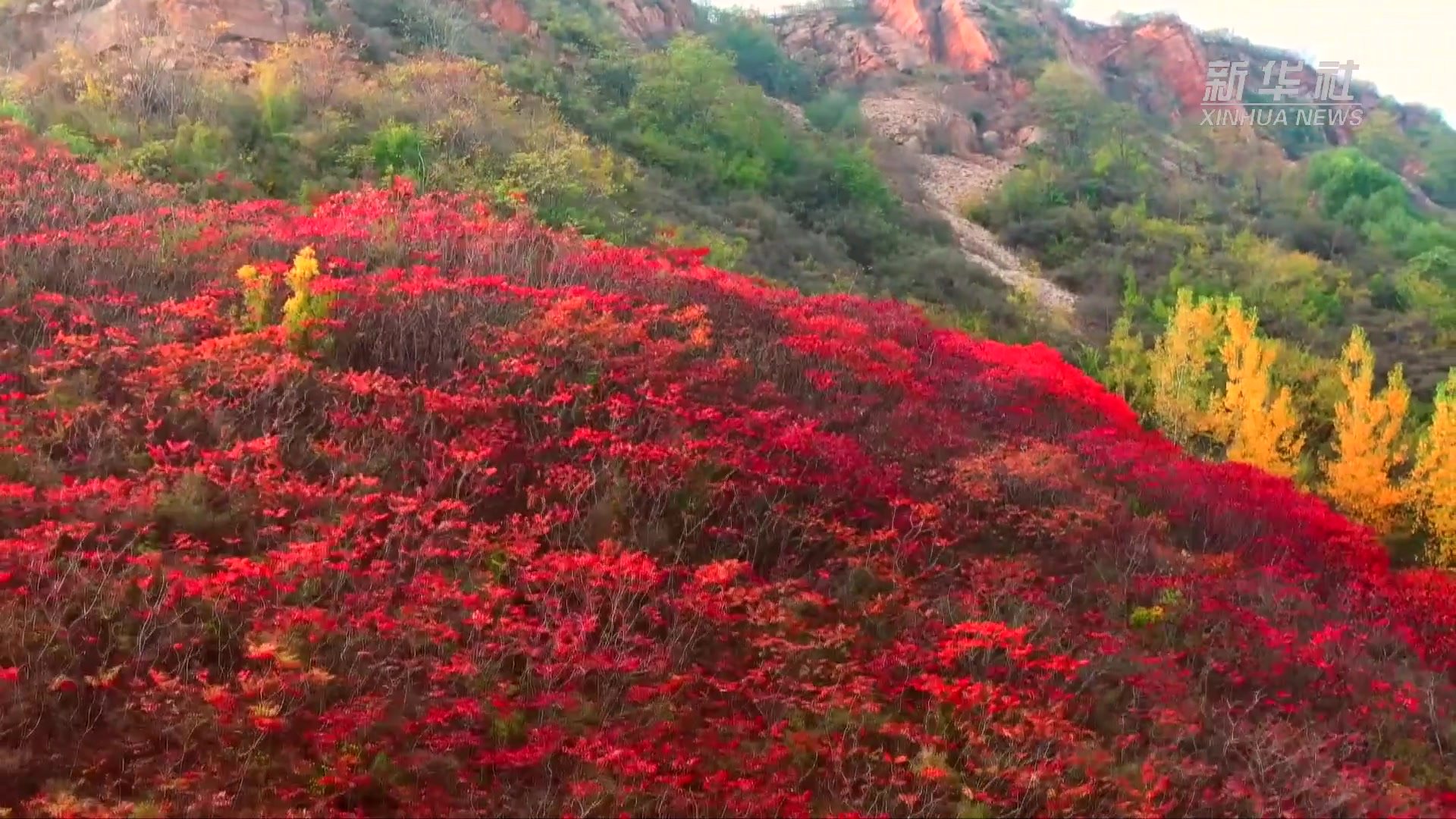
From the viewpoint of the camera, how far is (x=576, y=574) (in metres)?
6.31

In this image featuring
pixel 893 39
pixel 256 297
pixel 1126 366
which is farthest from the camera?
pixel 893 39

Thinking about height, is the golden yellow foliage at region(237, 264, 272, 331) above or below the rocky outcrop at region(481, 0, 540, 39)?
below

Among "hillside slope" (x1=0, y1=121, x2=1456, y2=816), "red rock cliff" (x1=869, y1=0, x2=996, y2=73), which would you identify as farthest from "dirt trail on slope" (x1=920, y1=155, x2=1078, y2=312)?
"hillside slope" (x1=0, y1=121, x2=1456, y2=816)

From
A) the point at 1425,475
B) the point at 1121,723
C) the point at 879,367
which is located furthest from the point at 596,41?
the point at 1121,723

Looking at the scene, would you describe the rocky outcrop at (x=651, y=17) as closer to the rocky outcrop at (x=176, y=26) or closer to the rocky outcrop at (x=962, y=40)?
the rocky outcrop at (x=962, y=40)

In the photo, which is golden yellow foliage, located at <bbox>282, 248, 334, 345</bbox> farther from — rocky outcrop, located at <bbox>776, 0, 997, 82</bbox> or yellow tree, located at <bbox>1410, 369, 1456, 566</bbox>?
rocky outcrop, located at <bbox>776, 0, 997, 82</bbox>

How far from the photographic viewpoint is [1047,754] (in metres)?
5.96

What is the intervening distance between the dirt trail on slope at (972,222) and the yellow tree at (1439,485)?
10.1 m

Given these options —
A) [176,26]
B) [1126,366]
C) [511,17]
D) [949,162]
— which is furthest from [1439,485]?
[949,162]

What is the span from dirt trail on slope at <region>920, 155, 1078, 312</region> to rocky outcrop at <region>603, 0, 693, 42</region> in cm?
1057

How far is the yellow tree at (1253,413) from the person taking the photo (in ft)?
52.4

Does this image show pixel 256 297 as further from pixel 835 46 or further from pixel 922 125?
pixel 835 46

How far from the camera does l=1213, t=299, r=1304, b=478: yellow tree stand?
52.4 ft

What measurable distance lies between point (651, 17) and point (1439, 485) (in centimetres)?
2873
